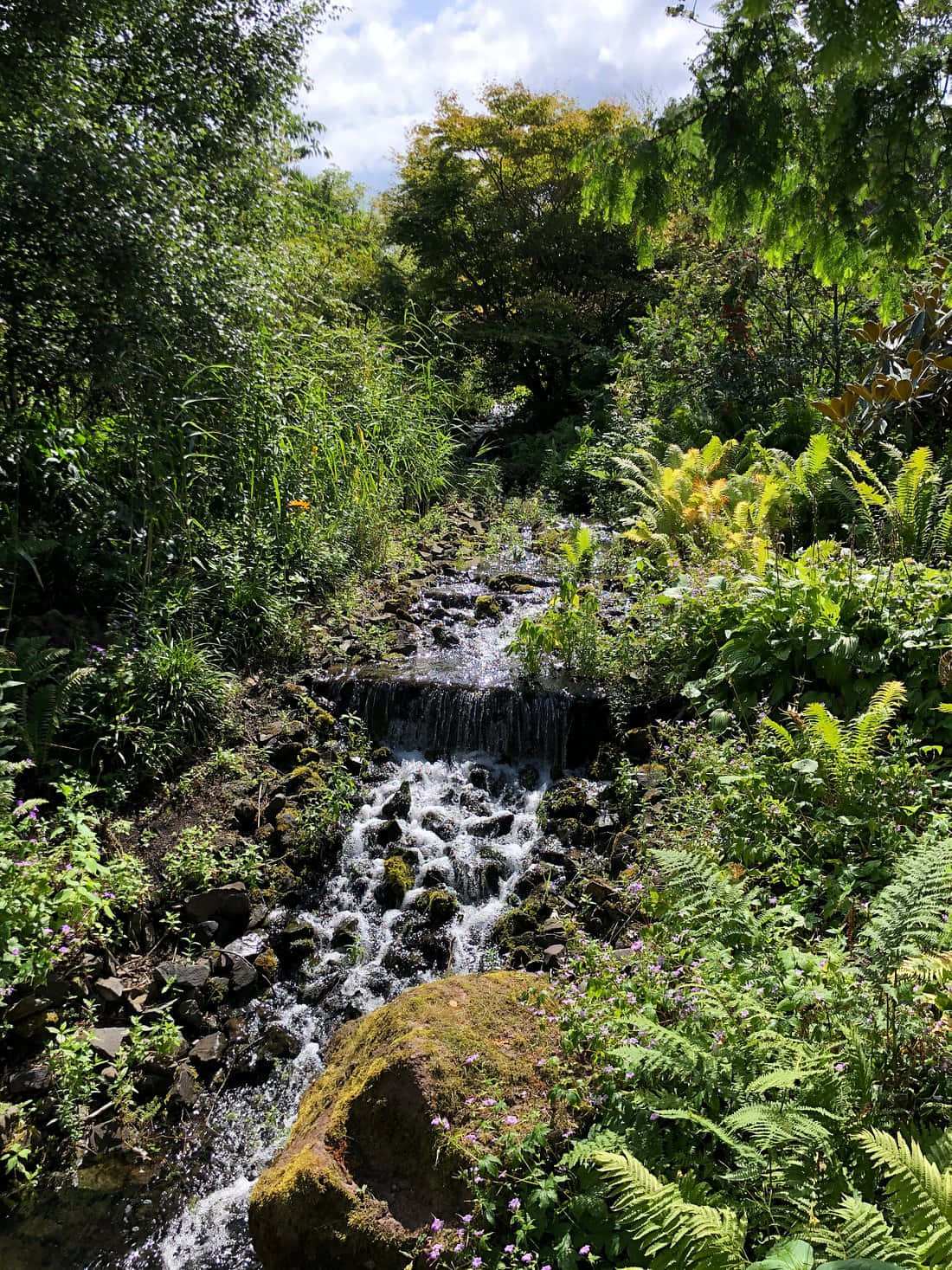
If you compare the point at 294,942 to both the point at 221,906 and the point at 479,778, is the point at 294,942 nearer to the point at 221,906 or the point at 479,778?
the point at 221,906

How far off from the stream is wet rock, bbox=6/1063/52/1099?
461 millimetres

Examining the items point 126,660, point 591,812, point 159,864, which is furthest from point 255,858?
point 591,812

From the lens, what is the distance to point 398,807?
545 centimetres

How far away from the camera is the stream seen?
3197mm

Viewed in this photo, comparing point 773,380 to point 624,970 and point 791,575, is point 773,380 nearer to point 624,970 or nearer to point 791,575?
point 791,575

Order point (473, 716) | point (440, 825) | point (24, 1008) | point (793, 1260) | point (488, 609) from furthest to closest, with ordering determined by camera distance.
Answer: point (488, 609) → point (473, 716) → point (440, 825) → point (24, 1008) → point (793, 1260)

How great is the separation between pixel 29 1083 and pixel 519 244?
1462 centimetres

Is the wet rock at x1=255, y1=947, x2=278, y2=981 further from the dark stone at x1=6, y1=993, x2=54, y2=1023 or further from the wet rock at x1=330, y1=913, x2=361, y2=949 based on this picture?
the dark stone at x1=6, y1=993, x2=54, y2=1023

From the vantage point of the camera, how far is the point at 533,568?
9039 millimetres

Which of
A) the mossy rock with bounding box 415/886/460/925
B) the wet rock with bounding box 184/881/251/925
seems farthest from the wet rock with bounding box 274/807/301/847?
the mossy rock with bounding box 415/886/460/925

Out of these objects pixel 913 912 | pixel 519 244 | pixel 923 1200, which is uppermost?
pixel 519 244

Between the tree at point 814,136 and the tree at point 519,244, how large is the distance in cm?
1055

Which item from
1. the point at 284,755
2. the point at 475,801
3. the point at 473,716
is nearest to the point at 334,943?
the point at 475,801

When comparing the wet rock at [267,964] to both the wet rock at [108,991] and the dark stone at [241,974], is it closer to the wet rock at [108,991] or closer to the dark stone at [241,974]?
the dark stone at [241,974]
